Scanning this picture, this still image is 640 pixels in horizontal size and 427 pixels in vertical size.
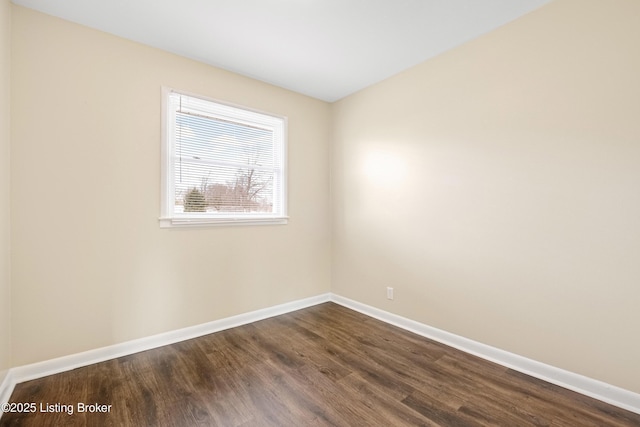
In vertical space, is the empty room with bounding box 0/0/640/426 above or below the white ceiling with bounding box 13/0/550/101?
below

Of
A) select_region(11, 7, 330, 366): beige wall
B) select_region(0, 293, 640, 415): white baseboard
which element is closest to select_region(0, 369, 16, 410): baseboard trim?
select_region(0, 293, 640, 415): white baseboard

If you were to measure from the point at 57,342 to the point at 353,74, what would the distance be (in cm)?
350

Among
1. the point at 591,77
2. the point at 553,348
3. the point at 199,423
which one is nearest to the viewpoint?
the point at 199,423

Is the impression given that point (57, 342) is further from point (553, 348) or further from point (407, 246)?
point (553, 348)

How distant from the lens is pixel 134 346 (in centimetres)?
233

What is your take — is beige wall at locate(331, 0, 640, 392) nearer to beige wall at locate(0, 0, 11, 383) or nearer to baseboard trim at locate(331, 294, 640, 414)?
baseboard trim at locate(331, 294, 640, 414)

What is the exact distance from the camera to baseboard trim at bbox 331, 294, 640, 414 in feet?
5.55

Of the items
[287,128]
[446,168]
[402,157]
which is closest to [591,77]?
[446,168]

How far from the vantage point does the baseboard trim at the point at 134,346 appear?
1965mm

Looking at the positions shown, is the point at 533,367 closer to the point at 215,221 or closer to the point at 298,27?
the point at 215,221

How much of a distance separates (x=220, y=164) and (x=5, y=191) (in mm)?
1510

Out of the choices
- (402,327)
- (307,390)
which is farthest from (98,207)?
(402,327)

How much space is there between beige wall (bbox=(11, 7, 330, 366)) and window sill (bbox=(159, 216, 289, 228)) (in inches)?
2.4

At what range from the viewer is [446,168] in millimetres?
2529
